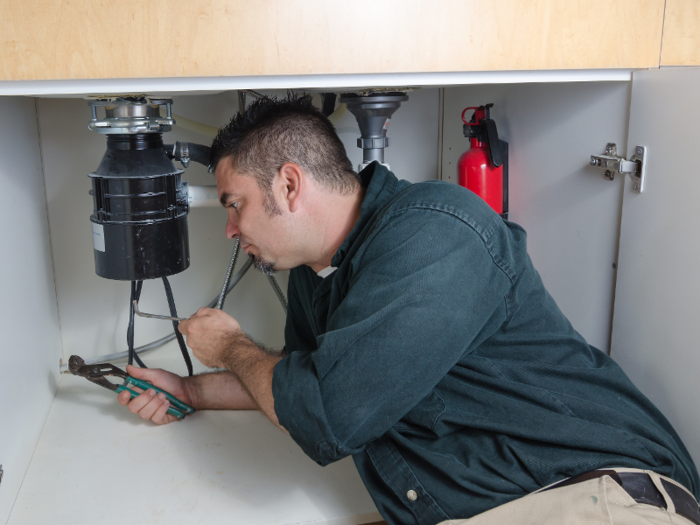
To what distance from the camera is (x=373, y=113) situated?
45.8 inches

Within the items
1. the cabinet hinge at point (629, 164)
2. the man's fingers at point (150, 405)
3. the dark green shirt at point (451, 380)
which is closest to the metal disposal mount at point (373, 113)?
the dark green shirt at point (451, 380)

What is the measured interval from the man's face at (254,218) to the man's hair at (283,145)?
0.01 m

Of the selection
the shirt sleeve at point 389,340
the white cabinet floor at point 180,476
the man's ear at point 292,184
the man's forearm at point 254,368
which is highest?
the man's ear at point 292,184

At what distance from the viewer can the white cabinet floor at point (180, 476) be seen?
0.92m

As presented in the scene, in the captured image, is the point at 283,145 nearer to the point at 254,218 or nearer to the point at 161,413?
the point at 254,218

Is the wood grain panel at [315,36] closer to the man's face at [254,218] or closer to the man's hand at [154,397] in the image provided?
the man's face at [254,218]

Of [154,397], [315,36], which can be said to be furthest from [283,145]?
[154,397]

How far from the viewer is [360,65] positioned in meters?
0.78

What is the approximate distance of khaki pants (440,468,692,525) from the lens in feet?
2.29

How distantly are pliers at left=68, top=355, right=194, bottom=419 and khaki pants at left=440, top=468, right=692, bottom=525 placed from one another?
1.92ft

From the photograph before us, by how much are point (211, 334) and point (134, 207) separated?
0.78 feet

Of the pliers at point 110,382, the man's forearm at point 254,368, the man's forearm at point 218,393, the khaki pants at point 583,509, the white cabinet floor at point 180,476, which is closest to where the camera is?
the khaki pants at point 583,509

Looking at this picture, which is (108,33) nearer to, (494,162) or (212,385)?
(212,385)

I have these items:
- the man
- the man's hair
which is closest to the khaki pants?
the man
